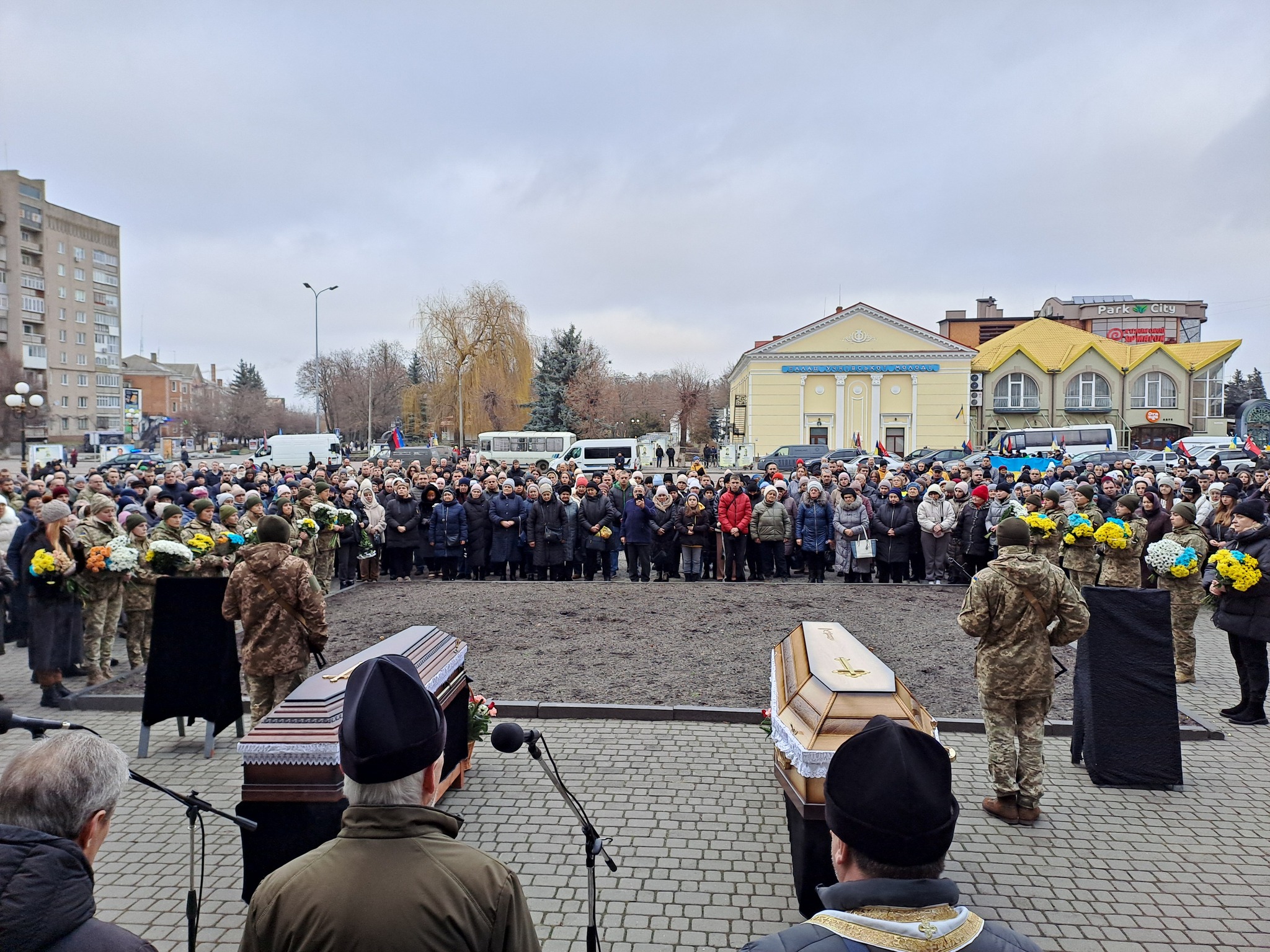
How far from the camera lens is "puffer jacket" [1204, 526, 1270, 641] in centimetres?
800

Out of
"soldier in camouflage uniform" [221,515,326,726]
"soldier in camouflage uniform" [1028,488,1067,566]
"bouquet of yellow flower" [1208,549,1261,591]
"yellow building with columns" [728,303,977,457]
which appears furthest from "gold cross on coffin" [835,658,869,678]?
"yellow building with columns" [728,303,977,457]

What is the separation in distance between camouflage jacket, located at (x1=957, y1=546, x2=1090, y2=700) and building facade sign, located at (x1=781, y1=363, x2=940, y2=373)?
5363 centimetres

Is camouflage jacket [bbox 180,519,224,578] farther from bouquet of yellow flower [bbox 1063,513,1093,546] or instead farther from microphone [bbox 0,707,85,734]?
bouquet of yellow flower [bbox 1063,513,1093,546]

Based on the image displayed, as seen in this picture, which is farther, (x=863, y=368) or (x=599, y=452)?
(x=863, y=368)

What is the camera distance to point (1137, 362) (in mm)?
61625

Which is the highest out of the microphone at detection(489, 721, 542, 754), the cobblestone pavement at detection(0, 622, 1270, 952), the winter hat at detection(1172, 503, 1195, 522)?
the winter hat at detection(1172, 503, 1195, 522)

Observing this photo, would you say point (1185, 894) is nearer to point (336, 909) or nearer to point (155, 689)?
point (336, 909)

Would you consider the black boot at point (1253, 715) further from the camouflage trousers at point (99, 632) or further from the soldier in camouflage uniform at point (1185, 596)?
the camouflage trousers at point (99, 632)

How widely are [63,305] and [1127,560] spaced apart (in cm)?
9640

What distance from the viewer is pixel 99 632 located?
9.81m

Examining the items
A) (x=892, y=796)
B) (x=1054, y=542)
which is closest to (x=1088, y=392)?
(x=1054, y=542)

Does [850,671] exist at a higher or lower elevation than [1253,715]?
higher

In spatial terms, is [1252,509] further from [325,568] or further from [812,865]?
[325,568]

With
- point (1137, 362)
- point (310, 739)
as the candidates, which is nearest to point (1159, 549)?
point (310, 739)
